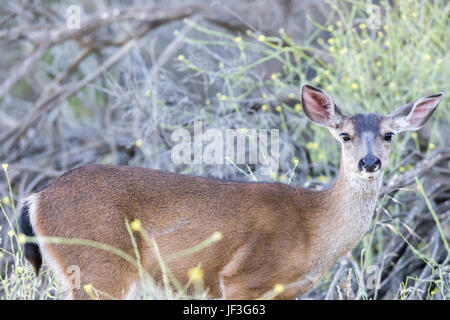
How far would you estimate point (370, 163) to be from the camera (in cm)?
434

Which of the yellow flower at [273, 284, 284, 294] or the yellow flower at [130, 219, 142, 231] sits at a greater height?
the yellow flower at [130, 219, 142, 231]

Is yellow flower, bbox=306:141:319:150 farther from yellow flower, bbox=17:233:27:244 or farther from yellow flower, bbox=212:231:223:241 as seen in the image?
yellow flower, bbox=17:233:27:244

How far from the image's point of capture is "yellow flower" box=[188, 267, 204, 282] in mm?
4266

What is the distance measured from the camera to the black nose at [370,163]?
434 centimetres

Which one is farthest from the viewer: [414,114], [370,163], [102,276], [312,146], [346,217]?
[312,146]

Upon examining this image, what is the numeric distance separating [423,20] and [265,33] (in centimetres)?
162

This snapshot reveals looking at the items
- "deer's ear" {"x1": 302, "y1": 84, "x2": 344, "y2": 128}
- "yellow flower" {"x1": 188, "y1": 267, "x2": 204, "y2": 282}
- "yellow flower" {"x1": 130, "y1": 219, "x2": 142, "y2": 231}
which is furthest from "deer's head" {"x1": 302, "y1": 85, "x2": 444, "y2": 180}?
"yellow flower" {"x1": 130, "y1": 219, "x2": 142, "y2": 231}

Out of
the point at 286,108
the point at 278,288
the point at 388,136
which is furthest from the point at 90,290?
the point at 286,108

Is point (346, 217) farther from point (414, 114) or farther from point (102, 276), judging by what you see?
point (102, 276)

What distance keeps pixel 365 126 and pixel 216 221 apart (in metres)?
1.15

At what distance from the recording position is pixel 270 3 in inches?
344

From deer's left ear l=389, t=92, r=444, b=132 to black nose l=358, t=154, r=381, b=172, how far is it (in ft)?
1.63
